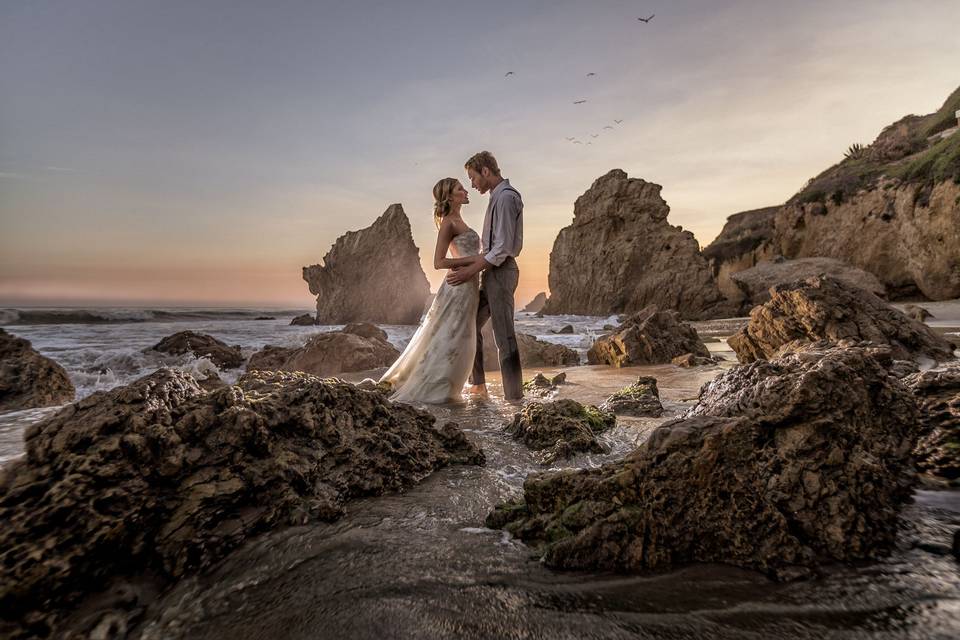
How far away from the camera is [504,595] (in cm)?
122

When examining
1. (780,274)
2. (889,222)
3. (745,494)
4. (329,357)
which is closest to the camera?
(745,494)

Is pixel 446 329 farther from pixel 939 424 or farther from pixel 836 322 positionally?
pixel 836 322

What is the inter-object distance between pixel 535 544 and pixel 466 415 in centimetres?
244

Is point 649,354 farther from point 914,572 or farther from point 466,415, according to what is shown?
point 914,572

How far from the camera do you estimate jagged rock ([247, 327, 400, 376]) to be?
7.81 metres

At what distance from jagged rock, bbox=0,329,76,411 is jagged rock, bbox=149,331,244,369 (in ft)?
14.1

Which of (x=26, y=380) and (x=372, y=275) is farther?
(x=372, y=275)

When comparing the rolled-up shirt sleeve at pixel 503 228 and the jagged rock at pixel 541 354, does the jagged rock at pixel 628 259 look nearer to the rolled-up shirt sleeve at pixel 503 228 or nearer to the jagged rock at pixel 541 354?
the jagged rock at pixel 541 354

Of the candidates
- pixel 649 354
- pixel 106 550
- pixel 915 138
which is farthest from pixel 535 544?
pixel 915 138

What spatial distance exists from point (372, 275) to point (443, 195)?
43439mm

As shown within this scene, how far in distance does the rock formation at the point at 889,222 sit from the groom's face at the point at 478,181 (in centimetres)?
2215

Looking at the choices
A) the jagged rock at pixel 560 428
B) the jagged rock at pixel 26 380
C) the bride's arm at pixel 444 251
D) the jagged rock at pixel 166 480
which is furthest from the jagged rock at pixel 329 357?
the jagged rock at pixel 166 480

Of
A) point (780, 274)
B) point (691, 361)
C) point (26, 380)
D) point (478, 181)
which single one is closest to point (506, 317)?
point (478, 181)

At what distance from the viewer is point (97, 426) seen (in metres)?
1.49
